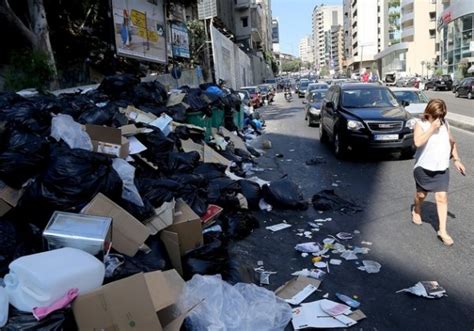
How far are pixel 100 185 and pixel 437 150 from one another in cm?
341

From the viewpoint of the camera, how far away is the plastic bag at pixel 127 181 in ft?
14.5

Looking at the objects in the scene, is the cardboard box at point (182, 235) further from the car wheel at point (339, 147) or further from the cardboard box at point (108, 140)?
the car wheel at point (339, 147)

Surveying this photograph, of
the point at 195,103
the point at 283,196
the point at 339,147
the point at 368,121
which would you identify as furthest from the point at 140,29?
the point at 283,196

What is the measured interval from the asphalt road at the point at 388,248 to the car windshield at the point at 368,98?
2.07 metres

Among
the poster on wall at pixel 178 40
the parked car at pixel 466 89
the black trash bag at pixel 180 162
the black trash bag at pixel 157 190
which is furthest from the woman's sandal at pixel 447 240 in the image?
Result: the parked car at pixel 466 89

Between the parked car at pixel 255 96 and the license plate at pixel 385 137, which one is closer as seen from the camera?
the license plate at pixel 385 137

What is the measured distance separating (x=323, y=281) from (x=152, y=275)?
173 cm

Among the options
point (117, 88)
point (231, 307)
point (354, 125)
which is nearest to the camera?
point (231, 307)

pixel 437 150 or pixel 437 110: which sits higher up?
pixel 437 110

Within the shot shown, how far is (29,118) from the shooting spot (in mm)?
5375

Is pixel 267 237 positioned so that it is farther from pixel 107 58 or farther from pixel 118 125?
pixel 107 58

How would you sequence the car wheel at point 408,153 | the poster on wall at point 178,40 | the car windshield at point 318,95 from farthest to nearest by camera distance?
the poster on wall at point 178,40 < the car windshield at point 318,95 < the car wheel at point 408,153

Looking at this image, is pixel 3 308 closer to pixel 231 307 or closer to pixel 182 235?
pixel 231 307

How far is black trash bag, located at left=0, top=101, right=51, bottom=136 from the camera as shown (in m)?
5.14
